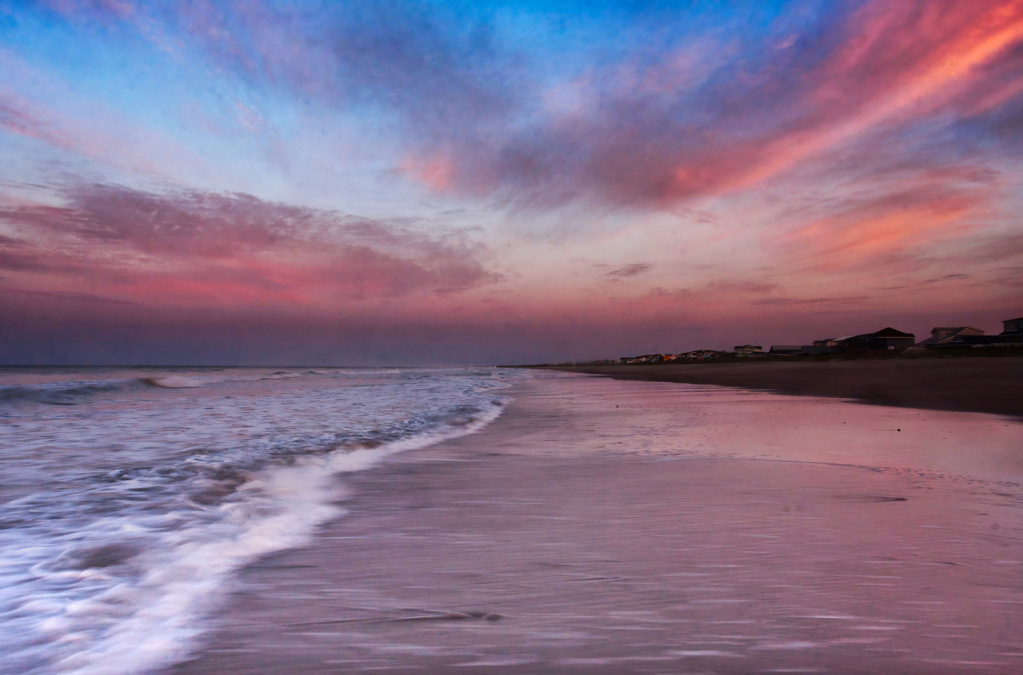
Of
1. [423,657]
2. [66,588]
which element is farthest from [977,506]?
[66,588]

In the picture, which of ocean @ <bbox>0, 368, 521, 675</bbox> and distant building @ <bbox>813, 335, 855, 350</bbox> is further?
distant building @ <bbox>813, 335, 855, 350</bbox>

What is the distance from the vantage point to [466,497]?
4.62m

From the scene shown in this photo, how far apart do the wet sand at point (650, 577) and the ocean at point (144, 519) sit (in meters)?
0.30

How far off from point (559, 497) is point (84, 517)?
3.67m

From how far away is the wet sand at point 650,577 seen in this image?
203cm

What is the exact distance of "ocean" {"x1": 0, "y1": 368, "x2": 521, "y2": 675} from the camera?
2295mm

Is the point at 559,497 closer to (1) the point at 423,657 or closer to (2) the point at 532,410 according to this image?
(1) the point at 423,657

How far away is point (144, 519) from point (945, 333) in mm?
94029

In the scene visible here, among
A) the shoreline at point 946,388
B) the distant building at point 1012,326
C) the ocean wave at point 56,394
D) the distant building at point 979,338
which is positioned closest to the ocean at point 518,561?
the shoreline at point 946,388

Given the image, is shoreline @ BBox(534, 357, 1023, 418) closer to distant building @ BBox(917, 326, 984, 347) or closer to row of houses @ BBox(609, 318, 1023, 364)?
row of houses @ BBox(609, 318, 1023, 364)

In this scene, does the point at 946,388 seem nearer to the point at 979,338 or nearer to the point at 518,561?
the point at 518,561

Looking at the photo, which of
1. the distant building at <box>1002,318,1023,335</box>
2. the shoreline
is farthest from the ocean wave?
the distant building at <box>1002,318,1023,335</box>

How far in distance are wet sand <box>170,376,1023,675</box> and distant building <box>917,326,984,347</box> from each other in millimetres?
83607

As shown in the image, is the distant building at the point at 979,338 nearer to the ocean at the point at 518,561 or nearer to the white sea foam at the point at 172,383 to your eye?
the ocean at the point at 518,561
